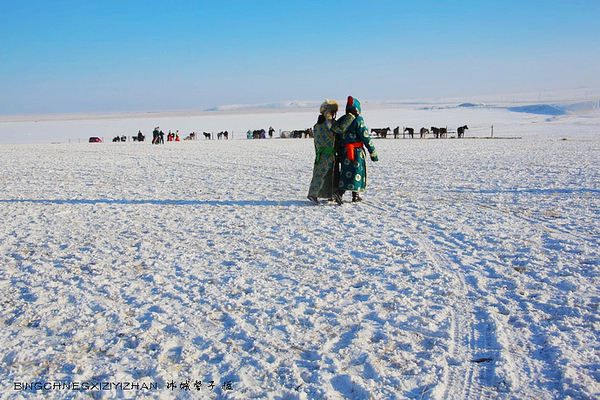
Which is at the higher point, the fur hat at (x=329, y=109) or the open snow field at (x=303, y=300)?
the fur hat at (x=329, y=109)

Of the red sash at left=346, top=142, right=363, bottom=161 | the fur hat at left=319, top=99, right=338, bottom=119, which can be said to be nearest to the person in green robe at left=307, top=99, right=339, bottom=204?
the fur hat at left=319, top=99, right=338, bottom=119

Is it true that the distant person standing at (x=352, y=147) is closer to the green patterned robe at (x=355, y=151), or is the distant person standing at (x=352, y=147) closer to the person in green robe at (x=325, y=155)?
the green patterned robe at (x=355, y=151)

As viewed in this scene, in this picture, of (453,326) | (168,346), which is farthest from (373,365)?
(168,346)

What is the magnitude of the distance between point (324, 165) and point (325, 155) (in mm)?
145

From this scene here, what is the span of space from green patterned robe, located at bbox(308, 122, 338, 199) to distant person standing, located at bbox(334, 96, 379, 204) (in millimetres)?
115

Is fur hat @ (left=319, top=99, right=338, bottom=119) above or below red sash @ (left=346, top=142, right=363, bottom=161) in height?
above

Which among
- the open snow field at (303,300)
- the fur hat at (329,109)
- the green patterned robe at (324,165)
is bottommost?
the open snow field at (303,300)

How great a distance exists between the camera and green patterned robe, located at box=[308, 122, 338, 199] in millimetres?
7055

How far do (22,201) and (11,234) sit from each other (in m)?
2.59

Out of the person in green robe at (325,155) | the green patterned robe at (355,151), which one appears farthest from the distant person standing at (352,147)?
the person in green robe at (325,155)

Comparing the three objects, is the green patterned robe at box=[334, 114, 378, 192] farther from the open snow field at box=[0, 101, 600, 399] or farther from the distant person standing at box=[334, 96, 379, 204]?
the open snow field at box=[0, 101, 600, 399]

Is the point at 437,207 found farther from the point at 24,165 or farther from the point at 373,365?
→ the point at 24,165

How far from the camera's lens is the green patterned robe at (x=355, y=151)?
6.89m

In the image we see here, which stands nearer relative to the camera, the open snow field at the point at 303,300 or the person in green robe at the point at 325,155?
the open snow field at the point at 303,300
